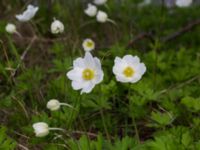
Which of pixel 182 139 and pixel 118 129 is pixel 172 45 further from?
pixel 182 139

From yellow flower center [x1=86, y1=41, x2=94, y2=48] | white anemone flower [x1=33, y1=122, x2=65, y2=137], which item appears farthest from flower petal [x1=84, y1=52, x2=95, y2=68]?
yellow flower center [x1=86, y1=41, x2=94, y2=48]

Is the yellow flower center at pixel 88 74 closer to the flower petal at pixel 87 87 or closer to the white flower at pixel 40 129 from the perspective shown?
the flower petal at pixel 87 87

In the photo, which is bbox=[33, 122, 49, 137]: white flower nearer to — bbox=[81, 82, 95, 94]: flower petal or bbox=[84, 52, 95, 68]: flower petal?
bbox=[81, 82, 95, 94]: flower petal

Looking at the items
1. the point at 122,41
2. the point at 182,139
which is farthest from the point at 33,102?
the point at 122,41

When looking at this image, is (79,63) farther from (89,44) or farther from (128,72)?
(89,44)

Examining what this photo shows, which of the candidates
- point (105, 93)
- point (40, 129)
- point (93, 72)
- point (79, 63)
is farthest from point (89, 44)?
point (40, 129)

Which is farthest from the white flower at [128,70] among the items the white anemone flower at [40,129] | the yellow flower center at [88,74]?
the white anemone flower at [40,129]
